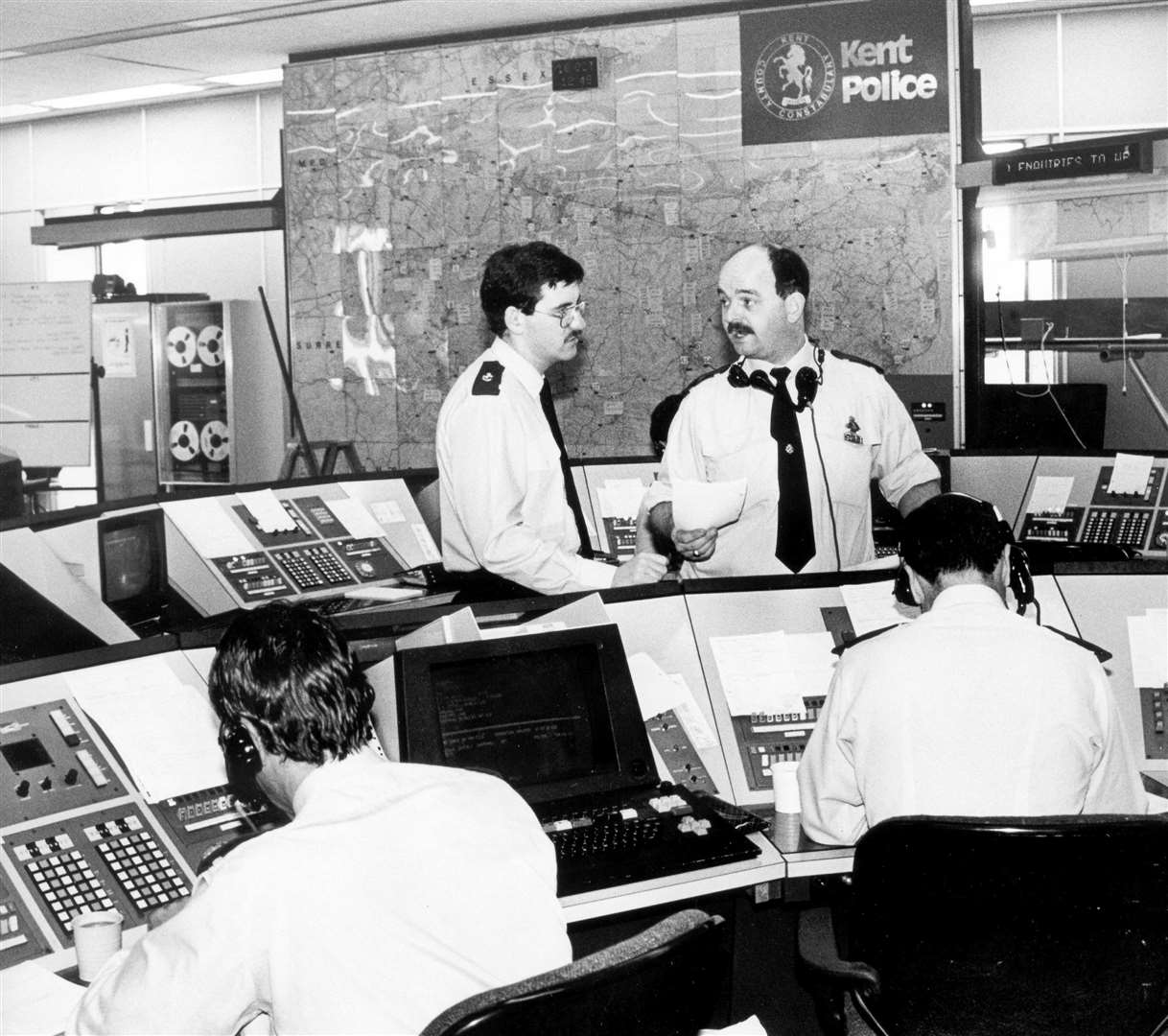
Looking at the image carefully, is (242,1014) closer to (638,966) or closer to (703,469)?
(638,966)

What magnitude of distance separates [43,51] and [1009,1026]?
7.61 meters

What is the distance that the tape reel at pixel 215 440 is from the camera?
8461mm

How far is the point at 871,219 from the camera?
6.10 metres

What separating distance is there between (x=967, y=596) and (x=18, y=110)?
9.52 m

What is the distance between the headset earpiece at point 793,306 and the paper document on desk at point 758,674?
965 millimetres

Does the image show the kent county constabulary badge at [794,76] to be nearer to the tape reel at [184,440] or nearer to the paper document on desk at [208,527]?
the paper document on desk at [208,527]

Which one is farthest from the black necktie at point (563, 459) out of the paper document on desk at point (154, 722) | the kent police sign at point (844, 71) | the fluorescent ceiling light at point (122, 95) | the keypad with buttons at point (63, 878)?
the fluorescent ceiling light at point (122, 95)

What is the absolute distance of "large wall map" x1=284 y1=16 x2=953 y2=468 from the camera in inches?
241

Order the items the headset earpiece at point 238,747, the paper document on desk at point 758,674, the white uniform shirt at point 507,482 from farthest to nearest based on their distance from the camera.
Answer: the white uniform shirt at point 507,482 → the paper document on desk at point 758,674 → the headset earpiece at point 238,747

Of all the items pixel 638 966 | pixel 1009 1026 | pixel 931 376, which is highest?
pixel 931 376

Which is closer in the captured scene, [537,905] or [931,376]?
[537,905]

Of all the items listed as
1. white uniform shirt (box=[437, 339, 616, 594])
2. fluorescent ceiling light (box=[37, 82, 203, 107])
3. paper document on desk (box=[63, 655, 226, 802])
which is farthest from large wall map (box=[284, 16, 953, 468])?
paper document on desk (box=[63, 655, 226, 802])

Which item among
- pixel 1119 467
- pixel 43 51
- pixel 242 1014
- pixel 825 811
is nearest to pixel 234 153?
pixel 43 51

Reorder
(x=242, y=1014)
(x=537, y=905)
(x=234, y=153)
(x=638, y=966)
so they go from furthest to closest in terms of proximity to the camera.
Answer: (x=234, y=153) < (x=537, y=905) < (x=242, y=1014) < (x=638, y=966)
